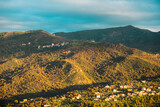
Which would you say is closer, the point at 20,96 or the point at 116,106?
the point at 116,106

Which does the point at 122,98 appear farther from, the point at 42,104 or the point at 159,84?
the point at 42,104

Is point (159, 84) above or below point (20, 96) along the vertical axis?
above

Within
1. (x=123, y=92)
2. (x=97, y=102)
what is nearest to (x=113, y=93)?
(x=123, y=92)

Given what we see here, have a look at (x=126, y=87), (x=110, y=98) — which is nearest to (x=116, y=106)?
(x=110, y=98)

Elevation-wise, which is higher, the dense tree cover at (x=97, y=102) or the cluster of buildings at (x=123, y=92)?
the cluster of buildings at (x=123, y=92)

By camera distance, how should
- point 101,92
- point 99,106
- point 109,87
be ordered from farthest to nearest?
point 109,87 < point 101,92 < point 99,106

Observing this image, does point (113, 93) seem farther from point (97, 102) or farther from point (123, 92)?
point (97, 102)

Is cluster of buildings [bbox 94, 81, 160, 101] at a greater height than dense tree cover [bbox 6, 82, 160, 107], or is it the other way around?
cluster of buildings [bbox 94, 81, 160, 101]

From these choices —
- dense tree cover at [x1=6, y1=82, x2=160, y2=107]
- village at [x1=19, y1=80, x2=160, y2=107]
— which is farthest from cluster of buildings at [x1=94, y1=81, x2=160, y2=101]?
dense tree cover at [x1=6, y1=82, x2=160, y2=107]

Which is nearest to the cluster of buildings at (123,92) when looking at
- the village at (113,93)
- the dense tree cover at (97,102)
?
the village at (113,93)

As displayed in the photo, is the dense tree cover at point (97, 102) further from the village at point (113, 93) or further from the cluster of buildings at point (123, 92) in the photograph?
the cluster of buildings at point (123, 92)

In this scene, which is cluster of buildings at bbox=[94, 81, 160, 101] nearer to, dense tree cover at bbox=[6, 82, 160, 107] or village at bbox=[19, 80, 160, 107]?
village at bbox=[19, 80, 160, 107]
